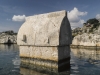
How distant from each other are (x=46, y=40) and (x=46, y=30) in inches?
42.8

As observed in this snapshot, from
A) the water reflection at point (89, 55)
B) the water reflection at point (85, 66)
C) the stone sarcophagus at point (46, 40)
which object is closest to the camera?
the stone sarcophagus at point (46, 40)

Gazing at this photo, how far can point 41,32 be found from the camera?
13.9 meters

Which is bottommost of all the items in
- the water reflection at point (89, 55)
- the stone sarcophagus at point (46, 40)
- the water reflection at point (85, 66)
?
the water reflection at point (85, 66)

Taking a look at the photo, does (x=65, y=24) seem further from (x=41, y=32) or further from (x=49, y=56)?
(x=49, y=56)

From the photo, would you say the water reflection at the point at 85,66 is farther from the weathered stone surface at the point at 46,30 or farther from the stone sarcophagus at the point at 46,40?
the weathered stone surface at the point at 46,30

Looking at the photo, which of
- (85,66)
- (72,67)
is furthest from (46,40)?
(85,66)

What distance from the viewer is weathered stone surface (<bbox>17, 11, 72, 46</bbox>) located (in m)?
12.8

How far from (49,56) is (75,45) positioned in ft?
122

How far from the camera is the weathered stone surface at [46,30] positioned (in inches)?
505

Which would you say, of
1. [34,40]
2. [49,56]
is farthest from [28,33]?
[49,56]

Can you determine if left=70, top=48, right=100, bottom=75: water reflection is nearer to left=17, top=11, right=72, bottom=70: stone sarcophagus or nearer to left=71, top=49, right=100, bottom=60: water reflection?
left=71, top=49, right=100, bottom=60: water reflection

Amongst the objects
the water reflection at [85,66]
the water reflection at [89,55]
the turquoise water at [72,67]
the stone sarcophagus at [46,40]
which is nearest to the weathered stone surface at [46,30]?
the stone sarcophagus at [46,40]

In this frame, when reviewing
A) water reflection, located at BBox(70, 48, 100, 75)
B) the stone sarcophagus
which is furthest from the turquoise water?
the stone sarcophagus

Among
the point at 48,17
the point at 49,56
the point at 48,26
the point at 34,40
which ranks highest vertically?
the point at 48,17
